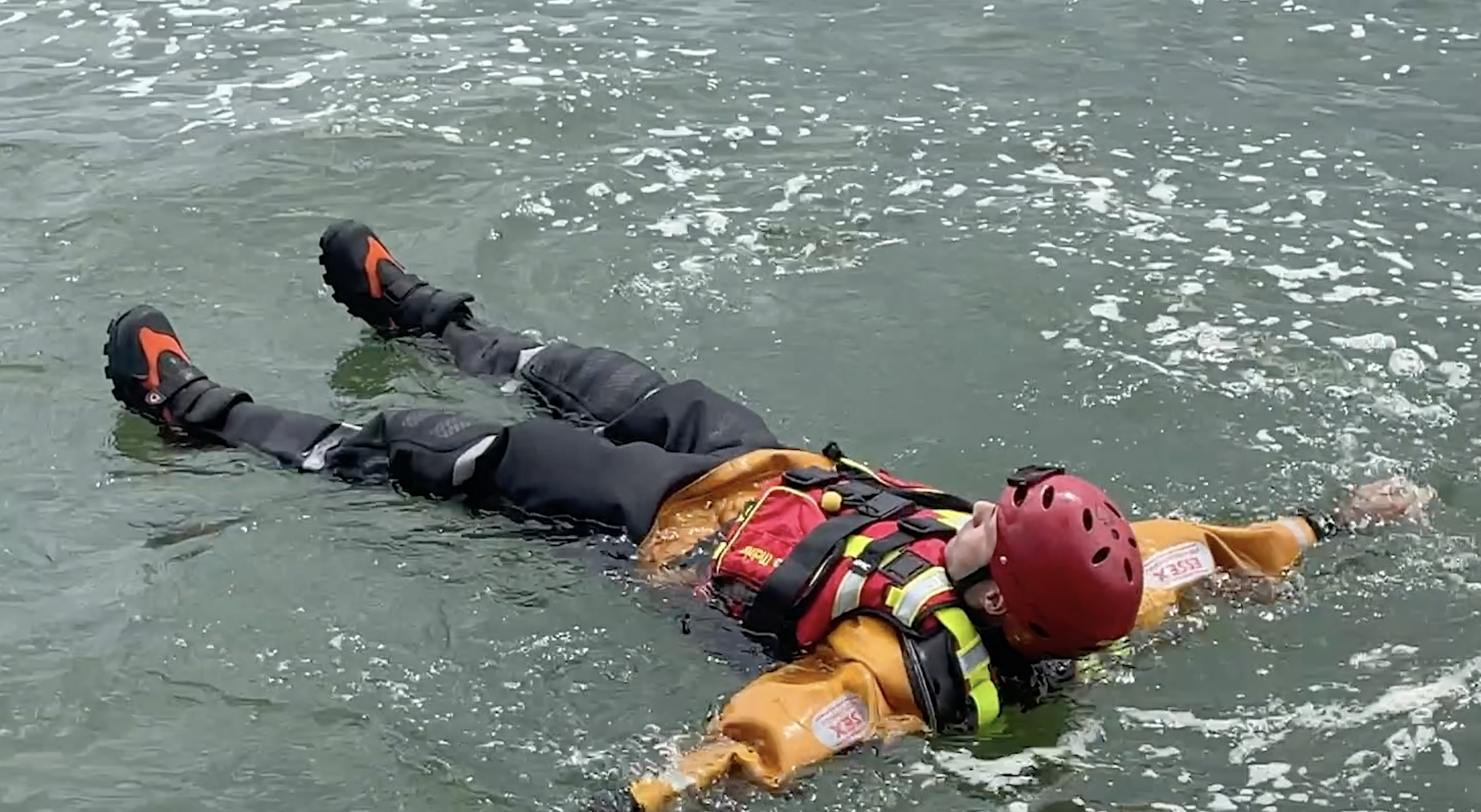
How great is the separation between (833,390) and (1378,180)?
3.38 meters

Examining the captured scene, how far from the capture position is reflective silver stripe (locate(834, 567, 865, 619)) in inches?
179

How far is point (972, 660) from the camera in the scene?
4430 millimetres

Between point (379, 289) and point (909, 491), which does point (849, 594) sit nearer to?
point (909, 491)

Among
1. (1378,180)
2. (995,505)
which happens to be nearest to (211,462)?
(995,505)

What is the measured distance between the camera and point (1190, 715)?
15.3 feet

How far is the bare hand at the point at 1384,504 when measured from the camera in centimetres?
543

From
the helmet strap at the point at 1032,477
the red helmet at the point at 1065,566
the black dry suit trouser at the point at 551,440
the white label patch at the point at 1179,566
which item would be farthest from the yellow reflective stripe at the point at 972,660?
the black dry suit trouser at the point at 551,440

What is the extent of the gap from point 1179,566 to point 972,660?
2.99 ft

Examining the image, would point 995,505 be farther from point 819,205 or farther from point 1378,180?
point 1378,180

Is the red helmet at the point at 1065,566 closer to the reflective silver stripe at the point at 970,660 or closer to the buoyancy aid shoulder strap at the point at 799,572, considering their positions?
the reflective silver stripe at the point at 970,660

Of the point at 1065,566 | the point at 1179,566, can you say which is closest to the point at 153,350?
the point at 1065,566

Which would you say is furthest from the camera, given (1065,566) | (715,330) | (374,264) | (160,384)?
(715,330)

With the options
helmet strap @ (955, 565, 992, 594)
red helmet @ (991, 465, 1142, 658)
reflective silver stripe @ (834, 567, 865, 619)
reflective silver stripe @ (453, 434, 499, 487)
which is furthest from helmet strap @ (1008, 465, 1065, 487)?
reflective silver stripe @ (453, 434, 499, 487)

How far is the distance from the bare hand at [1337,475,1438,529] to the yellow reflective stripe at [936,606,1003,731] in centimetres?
169
